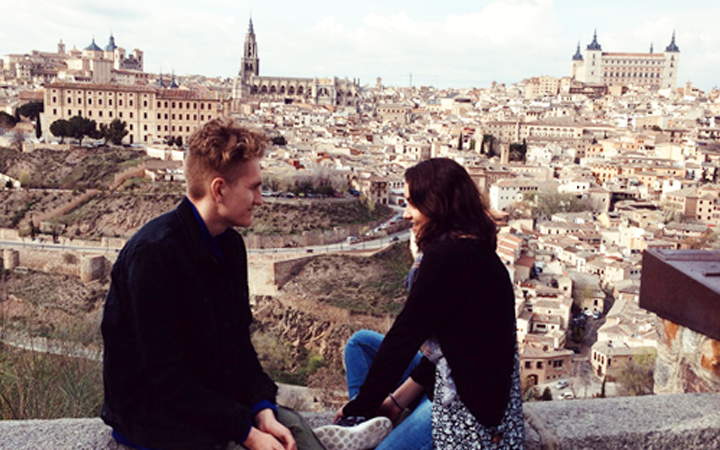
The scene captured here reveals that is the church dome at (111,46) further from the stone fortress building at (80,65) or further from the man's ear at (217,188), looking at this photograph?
the man's ear at (217,188)

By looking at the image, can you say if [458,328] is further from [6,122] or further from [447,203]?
[6,122]

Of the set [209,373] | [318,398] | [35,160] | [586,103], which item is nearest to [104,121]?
[35,160]

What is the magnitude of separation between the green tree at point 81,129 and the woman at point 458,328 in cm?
3244

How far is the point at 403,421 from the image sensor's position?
6.44 ft

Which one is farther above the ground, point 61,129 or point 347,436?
point 61,129

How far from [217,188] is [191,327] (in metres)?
0.34

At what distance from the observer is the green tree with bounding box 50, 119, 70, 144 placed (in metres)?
31.8

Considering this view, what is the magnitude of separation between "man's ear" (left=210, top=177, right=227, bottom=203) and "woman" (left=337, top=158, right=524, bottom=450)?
19.7 inches

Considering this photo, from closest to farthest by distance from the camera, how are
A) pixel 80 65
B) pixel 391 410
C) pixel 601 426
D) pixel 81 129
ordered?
pixel 601 426 < pixel 391 410 < pixel 81 129 < pixel 80 65

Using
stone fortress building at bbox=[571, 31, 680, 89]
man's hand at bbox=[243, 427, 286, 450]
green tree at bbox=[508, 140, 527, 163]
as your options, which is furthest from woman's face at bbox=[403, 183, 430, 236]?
stone fortress building at bbox=[571, 31, 680, 89]

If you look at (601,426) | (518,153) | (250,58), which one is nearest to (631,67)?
(250,58)

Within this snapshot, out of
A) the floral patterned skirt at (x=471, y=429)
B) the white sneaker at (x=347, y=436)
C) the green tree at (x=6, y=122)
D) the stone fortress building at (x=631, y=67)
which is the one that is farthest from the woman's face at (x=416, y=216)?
the stone fortress building at (x=631, y=67)

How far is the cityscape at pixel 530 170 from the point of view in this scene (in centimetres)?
1638

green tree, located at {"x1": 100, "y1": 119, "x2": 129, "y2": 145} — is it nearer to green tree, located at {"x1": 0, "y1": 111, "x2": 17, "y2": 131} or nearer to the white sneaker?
green tree, located at {"x1": 0, "y1": 111, "x2": 17, "y2": 131}
